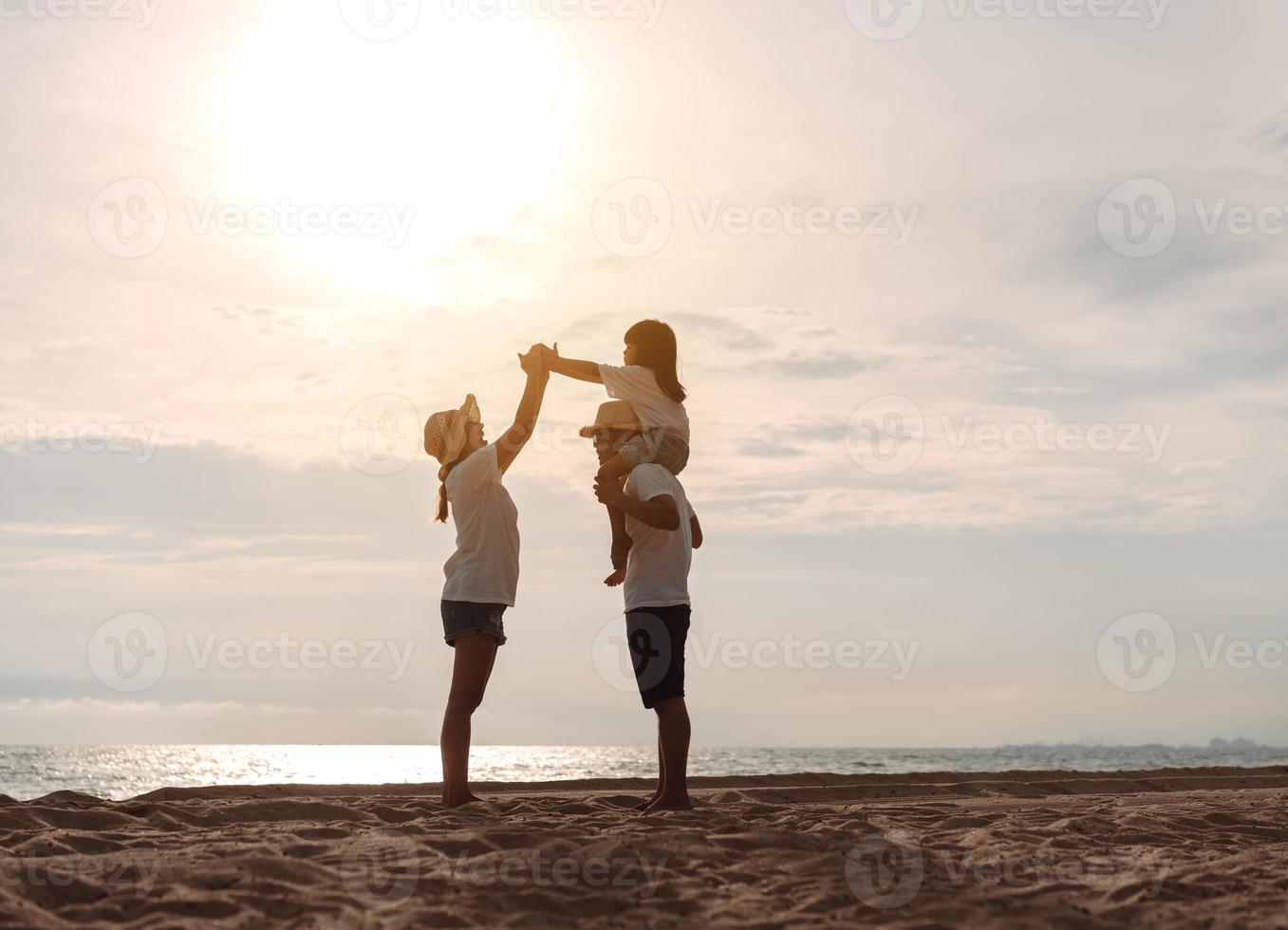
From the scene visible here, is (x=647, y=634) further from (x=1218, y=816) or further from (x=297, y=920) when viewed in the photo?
(x=1218, y=816)

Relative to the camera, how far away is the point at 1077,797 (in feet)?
26.3

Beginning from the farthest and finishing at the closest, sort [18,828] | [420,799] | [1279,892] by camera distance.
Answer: [420,799]
[18,828]
[1279,892]

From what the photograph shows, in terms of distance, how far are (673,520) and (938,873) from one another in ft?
7.22

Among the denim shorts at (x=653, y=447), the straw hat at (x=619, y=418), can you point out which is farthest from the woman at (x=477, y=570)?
the denim shorts at (x=653, y=447)

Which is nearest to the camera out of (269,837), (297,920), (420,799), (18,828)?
(297,920)

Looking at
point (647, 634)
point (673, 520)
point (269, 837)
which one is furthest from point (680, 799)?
point (269, 837)

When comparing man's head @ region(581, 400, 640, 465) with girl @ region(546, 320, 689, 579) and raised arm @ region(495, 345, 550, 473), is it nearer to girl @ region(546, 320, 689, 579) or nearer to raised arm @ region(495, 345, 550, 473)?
girl @ region(546, 320, 689, 579)

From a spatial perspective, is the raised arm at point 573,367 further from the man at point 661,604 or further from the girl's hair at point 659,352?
the man at point 661,604

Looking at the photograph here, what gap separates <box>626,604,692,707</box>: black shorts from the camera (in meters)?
5.43

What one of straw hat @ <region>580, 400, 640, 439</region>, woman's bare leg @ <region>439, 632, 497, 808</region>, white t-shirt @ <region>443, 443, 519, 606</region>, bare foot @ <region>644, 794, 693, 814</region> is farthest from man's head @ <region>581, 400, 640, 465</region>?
bare foot @ <region>644, 794, 693, 814</region>

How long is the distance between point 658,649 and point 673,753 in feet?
1.74

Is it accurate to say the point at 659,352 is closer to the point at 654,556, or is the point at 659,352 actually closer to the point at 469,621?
the point at 654,556

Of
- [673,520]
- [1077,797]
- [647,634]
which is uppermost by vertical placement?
[673,520]

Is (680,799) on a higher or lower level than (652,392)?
lower
